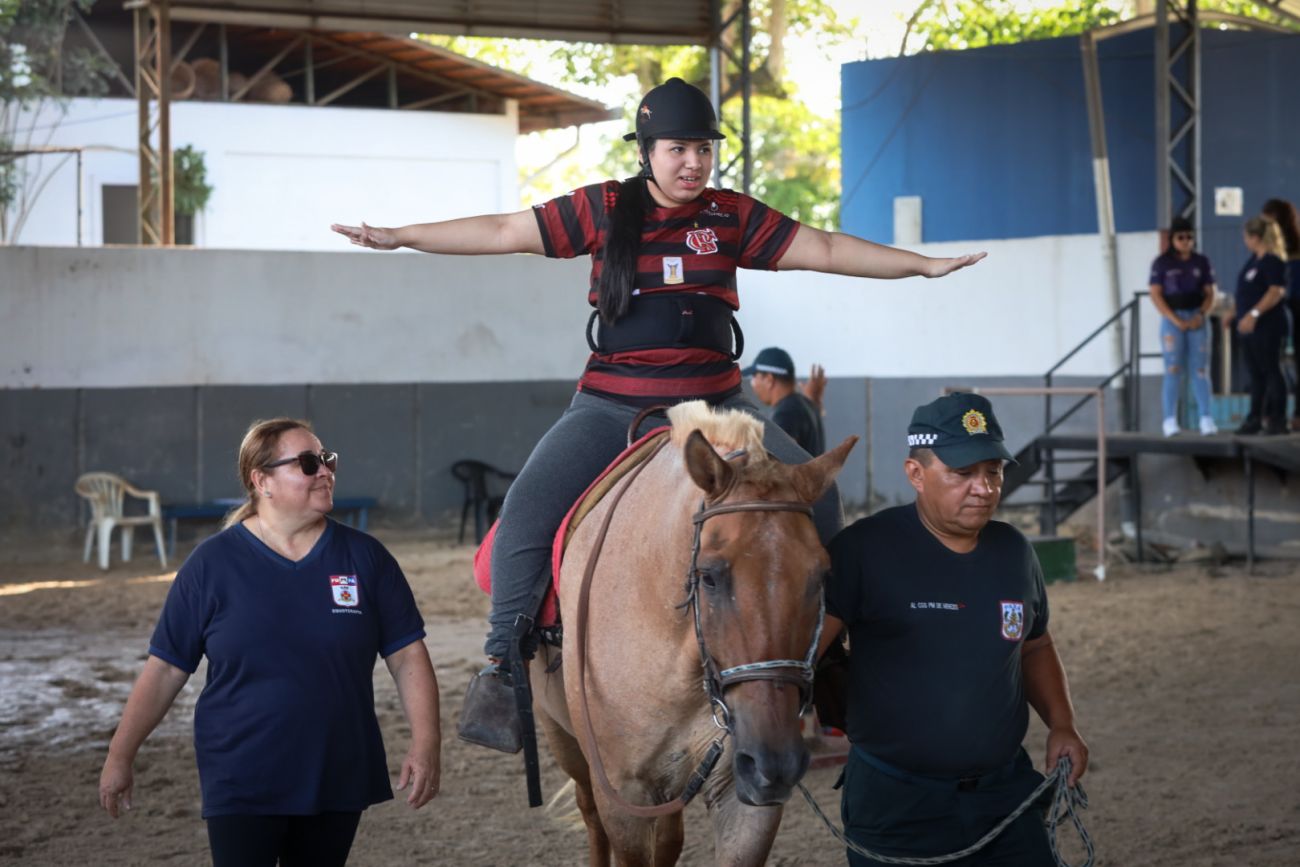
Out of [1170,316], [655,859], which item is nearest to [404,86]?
[1170,316]

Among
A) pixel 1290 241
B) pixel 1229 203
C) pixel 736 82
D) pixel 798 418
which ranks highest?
pixel 736 82

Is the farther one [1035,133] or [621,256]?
[1035,133]

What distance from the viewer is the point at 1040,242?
16906 millimetres

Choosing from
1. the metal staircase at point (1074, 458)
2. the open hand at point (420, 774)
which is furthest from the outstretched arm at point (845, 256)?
the metal staircase at point (1074, 458)

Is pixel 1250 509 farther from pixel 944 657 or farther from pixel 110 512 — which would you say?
pixel 110 512

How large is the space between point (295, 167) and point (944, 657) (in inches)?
937

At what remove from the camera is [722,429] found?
11.2ft

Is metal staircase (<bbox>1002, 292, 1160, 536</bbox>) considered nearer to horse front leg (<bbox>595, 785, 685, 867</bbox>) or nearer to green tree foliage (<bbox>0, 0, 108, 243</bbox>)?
horse front leg (<bbox>595, 785, 685, 867</bbox>)

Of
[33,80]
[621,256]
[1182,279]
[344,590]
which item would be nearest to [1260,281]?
[1182,279]

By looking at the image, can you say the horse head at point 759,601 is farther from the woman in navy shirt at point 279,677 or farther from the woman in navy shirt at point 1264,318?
the woman in navy shirt at point 1264,318

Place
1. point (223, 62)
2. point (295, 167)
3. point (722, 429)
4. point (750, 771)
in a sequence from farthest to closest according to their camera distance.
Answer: point (295, 167) → point (223, 62) → point (722, 429) → point (750, 771)

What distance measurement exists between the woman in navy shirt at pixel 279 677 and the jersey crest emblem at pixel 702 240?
124 cm

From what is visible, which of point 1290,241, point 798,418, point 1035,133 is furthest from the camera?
point 1035,133

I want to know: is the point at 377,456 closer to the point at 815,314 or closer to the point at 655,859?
the point at 815,314
